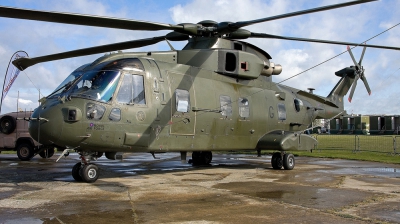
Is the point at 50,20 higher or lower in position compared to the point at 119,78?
higher

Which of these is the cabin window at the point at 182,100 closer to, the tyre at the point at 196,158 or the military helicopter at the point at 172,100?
the military helicopter at the point at 172,100

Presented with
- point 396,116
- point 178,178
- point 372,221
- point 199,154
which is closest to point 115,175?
point 178,178

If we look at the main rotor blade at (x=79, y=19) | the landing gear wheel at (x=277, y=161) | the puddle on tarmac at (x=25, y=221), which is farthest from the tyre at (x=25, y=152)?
the puddle on tarmac at (x=25, y=221)

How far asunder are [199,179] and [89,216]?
5313 millimetres

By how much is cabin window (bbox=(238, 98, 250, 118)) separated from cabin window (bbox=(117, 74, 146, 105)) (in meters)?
4.17

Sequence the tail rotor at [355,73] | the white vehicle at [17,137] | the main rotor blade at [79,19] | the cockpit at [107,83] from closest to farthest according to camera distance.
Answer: the main rotor blade at [79,19] → the cockpit at [107,83] → the white vehicle at [17,137] → the tail rotor at [355,73]

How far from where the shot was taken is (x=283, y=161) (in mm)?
14664

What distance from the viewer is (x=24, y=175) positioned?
11.9 m

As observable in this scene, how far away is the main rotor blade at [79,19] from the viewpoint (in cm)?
775

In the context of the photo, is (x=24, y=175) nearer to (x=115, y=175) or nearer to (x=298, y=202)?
(x=115, y=175)

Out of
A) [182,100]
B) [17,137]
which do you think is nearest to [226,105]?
[182,100]

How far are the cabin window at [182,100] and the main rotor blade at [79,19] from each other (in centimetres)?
235

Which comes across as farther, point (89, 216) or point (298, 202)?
point (298, 202)

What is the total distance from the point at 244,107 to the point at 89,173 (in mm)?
6084
